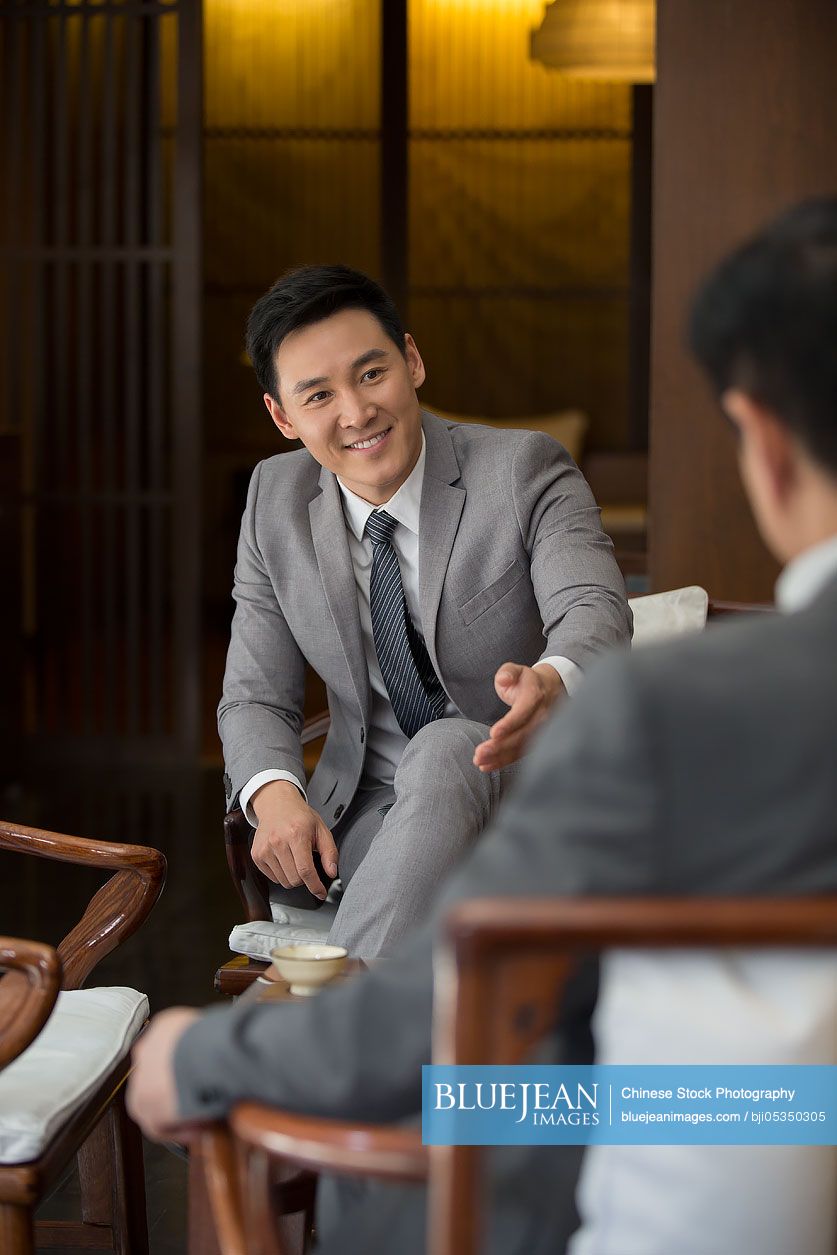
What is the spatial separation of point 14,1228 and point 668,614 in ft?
5.28

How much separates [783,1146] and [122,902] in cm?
122

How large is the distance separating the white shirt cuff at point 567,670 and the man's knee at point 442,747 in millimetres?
143

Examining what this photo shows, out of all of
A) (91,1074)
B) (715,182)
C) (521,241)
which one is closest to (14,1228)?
(91,1074)

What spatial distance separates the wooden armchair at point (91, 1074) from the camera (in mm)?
1574

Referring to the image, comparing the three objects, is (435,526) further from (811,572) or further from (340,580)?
(811,572)

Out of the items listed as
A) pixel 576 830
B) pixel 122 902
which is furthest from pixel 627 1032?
pixel 122 902

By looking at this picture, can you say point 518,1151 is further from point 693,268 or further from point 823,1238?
point 693,268

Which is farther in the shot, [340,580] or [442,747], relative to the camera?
[340,580]

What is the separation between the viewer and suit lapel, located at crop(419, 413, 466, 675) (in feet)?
7.77

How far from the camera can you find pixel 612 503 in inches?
334

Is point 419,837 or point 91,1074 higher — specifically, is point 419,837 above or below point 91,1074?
above

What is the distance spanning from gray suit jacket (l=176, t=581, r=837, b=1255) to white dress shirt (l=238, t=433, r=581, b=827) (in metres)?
1.37

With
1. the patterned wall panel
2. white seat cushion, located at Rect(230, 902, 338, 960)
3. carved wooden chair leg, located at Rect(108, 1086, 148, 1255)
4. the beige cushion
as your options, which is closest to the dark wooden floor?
carved wooden chair leg, located at Rect(108, 1086, 148, 1255)

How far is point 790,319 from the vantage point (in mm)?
959
